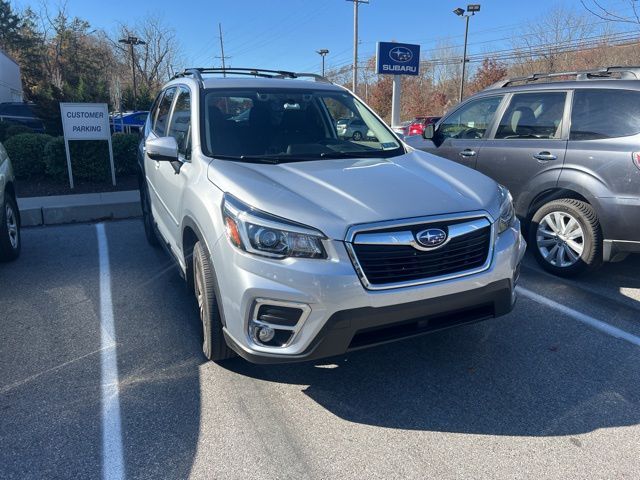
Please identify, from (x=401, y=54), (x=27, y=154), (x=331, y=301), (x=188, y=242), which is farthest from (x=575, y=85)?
(x=401, y=54)

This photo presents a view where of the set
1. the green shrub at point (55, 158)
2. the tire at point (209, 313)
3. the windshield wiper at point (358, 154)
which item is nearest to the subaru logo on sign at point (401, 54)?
the green shrub at point (55, 158)

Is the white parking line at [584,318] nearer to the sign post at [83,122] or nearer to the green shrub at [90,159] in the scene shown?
the sign post at [83,122]

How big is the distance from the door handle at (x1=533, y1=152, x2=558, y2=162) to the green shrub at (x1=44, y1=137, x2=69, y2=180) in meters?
8.02

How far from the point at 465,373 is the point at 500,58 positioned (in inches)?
1650

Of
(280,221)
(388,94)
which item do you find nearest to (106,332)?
(280,221)

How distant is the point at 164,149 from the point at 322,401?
2043mm

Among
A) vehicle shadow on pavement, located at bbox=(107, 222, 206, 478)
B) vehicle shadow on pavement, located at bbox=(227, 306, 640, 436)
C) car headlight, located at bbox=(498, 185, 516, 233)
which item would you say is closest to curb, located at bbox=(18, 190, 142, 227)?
vehicle shadow on pavement, located at bbox=(107, 222, 206, 478)

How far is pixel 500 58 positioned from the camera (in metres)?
39.8

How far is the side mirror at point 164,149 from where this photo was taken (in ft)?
11.6

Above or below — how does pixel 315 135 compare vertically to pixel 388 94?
below

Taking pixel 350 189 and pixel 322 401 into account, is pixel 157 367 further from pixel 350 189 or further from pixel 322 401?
pixel 350 189

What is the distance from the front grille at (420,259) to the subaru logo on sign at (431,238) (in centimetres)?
4

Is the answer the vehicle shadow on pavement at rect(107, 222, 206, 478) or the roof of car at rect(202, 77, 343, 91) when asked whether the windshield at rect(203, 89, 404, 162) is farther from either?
the vehicle shadow on pavement at rect(107, 222, 206, 478)

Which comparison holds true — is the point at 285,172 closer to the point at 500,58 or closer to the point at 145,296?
the point at 145,296
